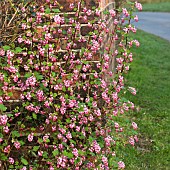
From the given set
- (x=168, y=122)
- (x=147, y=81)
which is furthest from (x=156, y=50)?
(x=168, y=122)

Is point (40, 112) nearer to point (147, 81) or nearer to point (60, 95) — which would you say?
point (60, 95)

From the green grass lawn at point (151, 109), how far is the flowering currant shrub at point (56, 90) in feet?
5.07

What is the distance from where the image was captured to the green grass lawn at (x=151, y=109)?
532 centimetres

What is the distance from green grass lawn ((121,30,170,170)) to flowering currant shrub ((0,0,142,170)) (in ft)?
5.07

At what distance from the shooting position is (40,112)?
11.8 ft

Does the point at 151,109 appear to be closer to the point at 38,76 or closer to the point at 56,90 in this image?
the point at 56,90

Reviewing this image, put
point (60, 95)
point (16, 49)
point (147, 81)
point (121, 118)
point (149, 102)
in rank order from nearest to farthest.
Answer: point (16, 49), point (60, 95), point (121, 118), point (149, 102), point (147, 81)

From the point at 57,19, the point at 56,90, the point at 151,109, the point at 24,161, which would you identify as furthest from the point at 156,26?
the point at 24,161

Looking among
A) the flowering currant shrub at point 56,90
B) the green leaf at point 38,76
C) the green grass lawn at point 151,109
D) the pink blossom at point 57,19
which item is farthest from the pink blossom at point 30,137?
the green grass lawn at point 151,109

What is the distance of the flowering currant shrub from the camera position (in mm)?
3477

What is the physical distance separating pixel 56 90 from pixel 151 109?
4.19 m

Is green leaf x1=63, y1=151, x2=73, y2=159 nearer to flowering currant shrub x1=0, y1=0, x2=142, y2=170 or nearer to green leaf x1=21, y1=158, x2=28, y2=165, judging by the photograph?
flowering currant shrub x1=0, y1=0, x2=142, y2=170

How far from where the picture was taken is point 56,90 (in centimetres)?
361

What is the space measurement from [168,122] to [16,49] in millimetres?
3987
